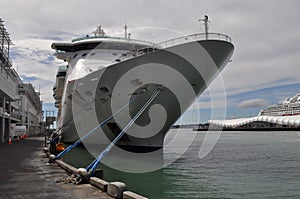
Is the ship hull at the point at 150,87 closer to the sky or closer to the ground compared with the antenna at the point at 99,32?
closer to the ground

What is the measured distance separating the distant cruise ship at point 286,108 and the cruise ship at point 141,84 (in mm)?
96687

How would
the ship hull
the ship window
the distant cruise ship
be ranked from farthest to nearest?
the distant cruise ship < the ship window < the ship hull

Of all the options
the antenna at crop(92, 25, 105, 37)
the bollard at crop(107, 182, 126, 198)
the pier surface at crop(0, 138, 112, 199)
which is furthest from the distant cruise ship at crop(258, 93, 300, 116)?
the bollard at crop(107, 182, 126, 198)

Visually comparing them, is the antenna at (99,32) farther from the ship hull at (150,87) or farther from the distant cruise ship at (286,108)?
the distant cruise ship at (286,108)

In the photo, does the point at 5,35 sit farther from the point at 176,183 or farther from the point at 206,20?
the point at 176,183

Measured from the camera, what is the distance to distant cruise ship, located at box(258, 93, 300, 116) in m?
103

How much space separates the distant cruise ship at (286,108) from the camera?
10293 cm

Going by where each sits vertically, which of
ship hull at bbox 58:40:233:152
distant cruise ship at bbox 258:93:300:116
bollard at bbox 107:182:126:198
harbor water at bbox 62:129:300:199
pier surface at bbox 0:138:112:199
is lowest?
harbor water at bbox 62:129:300:199

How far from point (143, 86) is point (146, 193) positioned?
714 centimetres

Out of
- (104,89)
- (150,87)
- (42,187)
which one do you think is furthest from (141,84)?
(42,187)

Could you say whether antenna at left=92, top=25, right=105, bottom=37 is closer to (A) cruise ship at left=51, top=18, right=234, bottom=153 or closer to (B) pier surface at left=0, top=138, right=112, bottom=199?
(A) cruise ship at left=51, top=18, right=234, bottom=153

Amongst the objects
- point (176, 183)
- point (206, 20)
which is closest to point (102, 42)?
point (206, 20)

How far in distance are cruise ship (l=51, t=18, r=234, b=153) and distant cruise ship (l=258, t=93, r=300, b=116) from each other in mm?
96687

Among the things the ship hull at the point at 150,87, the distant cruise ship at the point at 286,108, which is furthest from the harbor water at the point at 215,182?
→ the distant cruise ship at the point at 286,108
